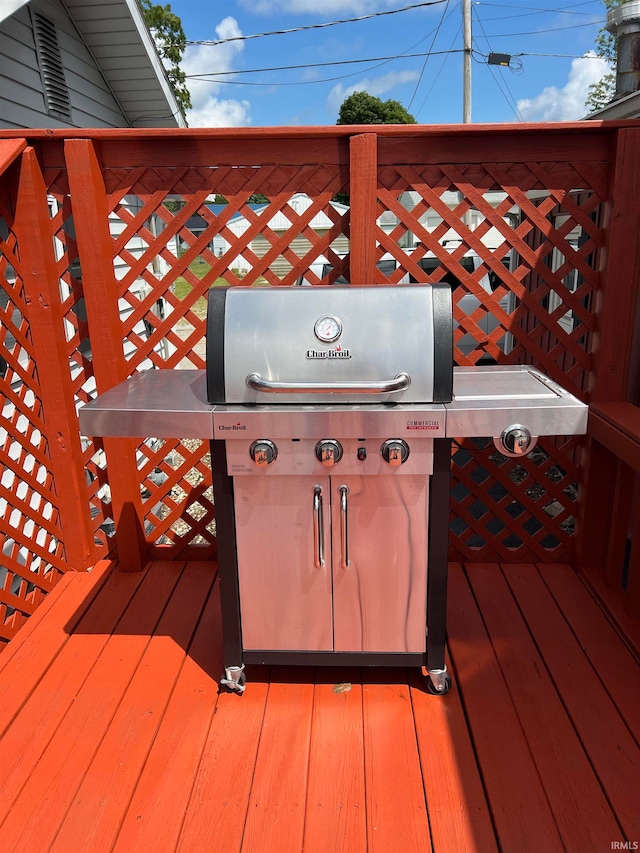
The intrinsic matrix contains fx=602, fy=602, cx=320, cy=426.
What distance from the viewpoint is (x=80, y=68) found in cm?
473

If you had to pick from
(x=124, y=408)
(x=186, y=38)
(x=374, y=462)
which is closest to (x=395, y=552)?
(x=374, y=462)

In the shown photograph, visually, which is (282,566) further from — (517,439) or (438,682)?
(517,439)

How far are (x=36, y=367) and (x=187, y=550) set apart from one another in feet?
3.38

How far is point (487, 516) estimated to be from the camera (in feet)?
8.96

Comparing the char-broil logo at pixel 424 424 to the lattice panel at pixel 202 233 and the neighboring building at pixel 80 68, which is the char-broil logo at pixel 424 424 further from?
the neighboring building at pixel 80 68

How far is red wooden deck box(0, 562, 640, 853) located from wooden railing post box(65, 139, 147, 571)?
0.38 m

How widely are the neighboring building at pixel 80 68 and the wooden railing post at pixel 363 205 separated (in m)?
2.05

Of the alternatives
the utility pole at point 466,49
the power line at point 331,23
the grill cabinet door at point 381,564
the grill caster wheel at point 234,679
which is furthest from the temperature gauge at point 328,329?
the power line at point 331,23

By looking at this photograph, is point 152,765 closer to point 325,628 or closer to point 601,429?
point 325,628

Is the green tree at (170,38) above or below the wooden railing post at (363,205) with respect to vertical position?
above

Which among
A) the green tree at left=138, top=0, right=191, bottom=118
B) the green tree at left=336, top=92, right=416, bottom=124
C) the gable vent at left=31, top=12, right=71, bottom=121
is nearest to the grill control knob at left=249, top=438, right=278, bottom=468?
the gable vent at left=31, top=12, right=71, bottom=121

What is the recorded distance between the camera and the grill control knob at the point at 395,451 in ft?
5.43

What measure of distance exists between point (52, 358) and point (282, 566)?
4.54ft

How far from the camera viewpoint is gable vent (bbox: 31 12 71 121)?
404 centimetres
